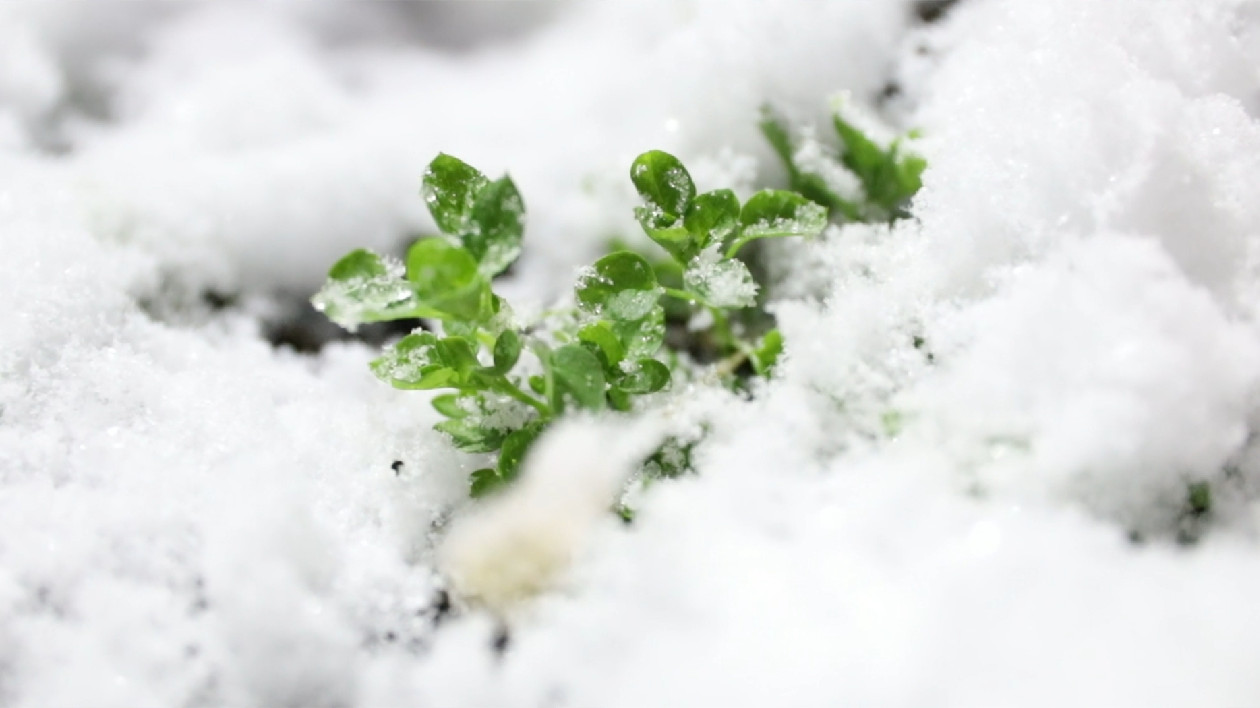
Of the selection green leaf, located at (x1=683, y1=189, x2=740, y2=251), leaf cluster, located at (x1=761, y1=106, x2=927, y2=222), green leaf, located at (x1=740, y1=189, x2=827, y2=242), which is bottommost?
green leaf, located at (x1=683, y1=189, x2=740, y2=251)

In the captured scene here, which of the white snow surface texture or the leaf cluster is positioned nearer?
the white snow surface texture

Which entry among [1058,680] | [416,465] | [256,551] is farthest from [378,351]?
[1058,680]

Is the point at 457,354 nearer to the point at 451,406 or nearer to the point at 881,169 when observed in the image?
the point at 451,406

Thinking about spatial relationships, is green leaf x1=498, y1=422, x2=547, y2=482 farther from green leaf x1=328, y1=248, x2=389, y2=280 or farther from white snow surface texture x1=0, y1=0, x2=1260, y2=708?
green leaf x1=328, y1=248, x2=389, y2=280

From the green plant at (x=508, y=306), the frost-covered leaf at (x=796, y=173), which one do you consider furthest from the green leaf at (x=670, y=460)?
the frost-covered leaf at (x=796, y=173)

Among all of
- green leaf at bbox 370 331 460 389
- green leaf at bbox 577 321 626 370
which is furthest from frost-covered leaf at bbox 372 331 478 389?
green leaf at bbox 577 321 626 370

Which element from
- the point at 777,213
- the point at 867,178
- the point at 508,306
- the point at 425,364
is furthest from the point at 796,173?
the point at 425,364

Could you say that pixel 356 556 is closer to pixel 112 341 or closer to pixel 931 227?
pixel 112 341
